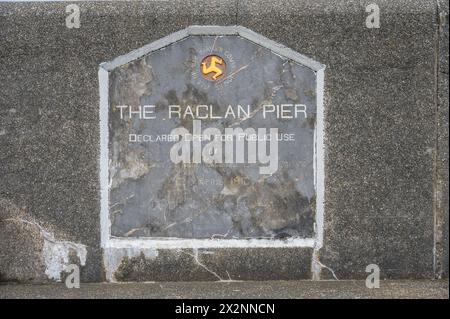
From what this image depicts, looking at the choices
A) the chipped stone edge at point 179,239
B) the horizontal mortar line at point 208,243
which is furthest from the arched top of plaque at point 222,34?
the horizontal mortar line at point 208,243

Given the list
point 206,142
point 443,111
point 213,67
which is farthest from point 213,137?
point 443,111

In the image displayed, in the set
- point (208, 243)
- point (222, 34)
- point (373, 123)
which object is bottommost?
point (208, 243)

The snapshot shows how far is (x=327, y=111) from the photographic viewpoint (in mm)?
3314

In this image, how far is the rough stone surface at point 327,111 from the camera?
10.8 feet

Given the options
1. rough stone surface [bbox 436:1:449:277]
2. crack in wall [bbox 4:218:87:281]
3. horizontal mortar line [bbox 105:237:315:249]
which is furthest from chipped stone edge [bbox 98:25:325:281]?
rough stone surface [bbox 436:1:449:277]

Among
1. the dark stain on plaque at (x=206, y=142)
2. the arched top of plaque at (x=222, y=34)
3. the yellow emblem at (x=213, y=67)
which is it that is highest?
the arched top of plaque at (x=222, y=34)

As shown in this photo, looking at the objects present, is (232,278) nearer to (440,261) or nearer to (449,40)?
(440,261)

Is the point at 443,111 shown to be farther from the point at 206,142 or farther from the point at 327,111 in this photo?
the point at 206,142

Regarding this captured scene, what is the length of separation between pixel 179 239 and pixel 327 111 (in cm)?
106

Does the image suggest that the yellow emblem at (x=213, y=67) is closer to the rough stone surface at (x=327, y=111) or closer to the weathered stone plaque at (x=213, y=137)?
the weathered stone plaque at (x=213, y=137)

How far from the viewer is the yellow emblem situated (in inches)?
131

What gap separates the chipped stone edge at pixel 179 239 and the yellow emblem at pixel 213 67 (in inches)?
5.4

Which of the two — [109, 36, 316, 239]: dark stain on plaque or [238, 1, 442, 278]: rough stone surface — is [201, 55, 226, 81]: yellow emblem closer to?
[109, 36, 316, 239]: dark stain on plaque

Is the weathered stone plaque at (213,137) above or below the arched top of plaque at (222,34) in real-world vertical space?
below
